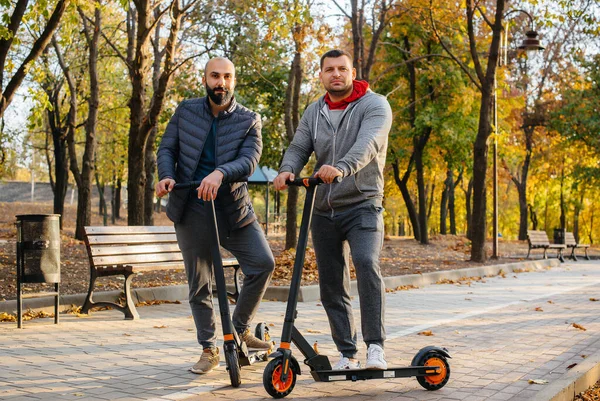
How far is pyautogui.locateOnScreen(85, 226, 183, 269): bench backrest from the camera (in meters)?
9.14

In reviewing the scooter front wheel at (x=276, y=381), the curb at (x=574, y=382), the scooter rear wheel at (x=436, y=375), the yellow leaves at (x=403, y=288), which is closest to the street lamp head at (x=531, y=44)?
the yellow leaves at (x=403, y=288)

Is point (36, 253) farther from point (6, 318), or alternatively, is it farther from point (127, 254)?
point (127, 254)

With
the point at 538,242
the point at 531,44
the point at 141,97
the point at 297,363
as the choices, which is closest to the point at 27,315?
the point at 297,363

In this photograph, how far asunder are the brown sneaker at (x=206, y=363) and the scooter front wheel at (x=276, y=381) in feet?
3.15

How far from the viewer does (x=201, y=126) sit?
19.6ft

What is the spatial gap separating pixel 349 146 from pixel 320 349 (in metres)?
2.41

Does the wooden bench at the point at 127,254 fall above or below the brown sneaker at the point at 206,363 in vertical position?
above

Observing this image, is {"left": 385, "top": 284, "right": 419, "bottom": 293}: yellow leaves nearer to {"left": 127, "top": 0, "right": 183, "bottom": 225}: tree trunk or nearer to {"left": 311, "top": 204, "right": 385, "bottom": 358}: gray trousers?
{"left": 127, "top": 0, "right": 183, "bottom": 225}: tree trunk

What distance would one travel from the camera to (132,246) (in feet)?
31.4

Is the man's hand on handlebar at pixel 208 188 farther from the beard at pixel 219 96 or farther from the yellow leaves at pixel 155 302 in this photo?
the yellow leaves at pixel 155 302

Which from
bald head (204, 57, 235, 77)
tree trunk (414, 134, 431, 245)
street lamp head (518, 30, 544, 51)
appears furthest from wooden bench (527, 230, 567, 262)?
bald head (204, 57, 235, 77)

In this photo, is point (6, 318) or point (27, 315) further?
point (27, 315)

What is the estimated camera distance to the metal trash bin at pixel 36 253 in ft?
28.1

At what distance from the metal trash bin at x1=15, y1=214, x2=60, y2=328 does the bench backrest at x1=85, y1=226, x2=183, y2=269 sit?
1.56 feet
